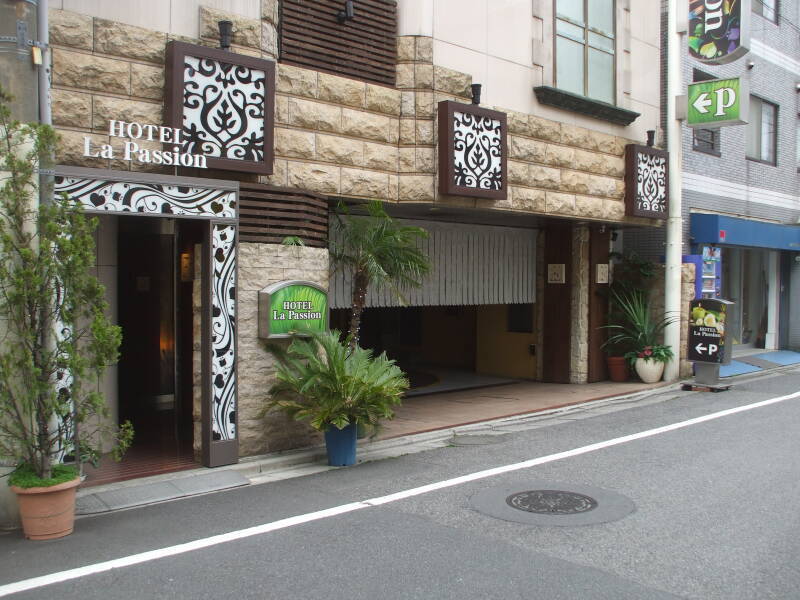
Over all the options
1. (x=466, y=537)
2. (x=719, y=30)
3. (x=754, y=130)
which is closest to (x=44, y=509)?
(x=466, y=537)

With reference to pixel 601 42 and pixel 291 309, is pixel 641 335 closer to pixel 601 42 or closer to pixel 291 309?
pixel 601 42

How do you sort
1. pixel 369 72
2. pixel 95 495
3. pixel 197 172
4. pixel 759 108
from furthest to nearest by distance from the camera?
pixel 759 108
pixel 369 72
pixel 197 172
pixel 95 495

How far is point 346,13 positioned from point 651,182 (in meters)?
7.33

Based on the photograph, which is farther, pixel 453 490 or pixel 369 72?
pixel 369 72

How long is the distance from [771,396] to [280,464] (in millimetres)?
9280

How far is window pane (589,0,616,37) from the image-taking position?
13.5 meters

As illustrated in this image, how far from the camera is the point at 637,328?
49.0 ft

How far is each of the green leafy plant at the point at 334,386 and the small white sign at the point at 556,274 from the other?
24.5ft

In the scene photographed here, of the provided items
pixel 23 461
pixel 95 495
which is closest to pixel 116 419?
pixel 95 495

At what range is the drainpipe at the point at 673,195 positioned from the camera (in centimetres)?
1472

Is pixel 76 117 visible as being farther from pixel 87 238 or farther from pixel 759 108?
pixel 759 108

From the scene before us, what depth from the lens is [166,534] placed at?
242 inches

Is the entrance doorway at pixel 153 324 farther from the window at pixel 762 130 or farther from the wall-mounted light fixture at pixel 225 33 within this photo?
the window at pixel 762 130

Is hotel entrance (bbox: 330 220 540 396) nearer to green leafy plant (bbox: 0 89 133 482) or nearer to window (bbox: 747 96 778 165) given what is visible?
green leafy plant (bbox: 0 89 133 482)
